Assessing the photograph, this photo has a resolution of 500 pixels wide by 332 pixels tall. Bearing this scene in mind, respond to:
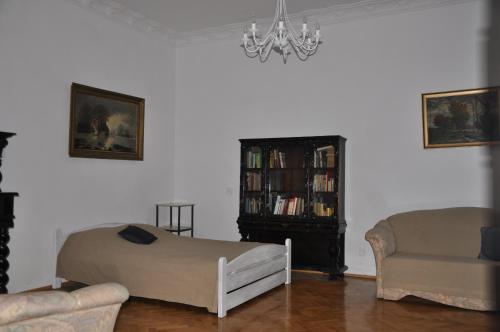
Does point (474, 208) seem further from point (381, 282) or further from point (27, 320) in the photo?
point (27, 320)

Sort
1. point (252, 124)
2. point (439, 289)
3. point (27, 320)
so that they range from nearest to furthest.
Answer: point (27, 320)
point (439, 289)
point (252, 124)

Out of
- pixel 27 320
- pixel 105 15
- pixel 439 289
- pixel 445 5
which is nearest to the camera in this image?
pixel 27 320

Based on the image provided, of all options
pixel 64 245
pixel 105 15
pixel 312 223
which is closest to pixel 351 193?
pixel 312 223

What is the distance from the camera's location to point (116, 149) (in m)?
6.18

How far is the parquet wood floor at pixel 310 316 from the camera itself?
3.85 meters

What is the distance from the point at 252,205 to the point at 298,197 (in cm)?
69

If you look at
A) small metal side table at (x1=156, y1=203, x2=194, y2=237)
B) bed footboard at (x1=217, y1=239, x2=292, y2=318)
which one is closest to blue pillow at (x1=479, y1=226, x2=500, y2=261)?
bed footboard at (x1=217, y1=239, x2=292, y2=318)

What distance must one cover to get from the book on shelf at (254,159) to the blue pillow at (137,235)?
177 centimetres

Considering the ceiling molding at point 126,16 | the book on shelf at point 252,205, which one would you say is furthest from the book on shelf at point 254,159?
the ceiling molding at point 126,16

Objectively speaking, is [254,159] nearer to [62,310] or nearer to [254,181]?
[254,181]

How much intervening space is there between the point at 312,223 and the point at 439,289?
180cm

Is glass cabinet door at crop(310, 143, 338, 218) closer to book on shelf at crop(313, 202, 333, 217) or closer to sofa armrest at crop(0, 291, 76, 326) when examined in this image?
book on shelf at crop(313, 202, 333, 217)

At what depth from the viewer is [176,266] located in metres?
4.35

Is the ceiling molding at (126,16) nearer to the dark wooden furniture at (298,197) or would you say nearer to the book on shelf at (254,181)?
the dark wooden furniture at (298,197)
